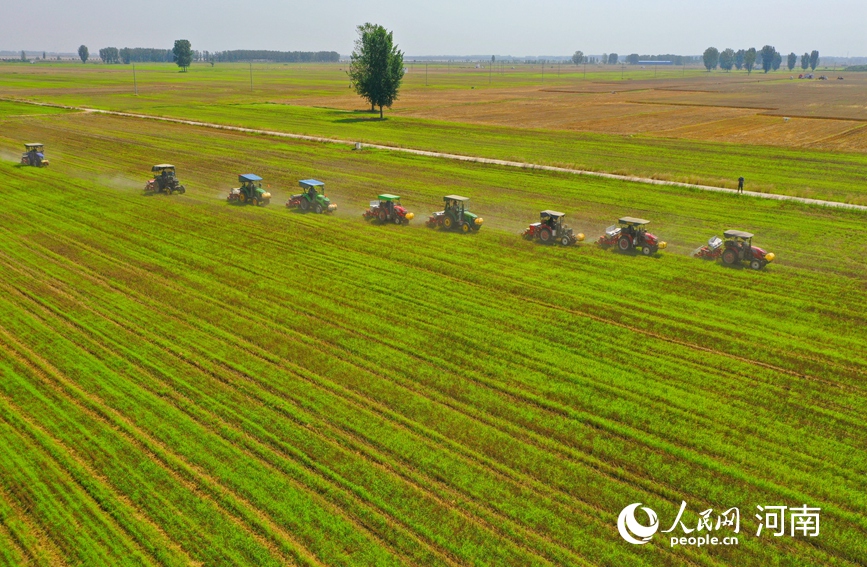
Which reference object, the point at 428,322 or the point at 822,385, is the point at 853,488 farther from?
the point at 428,322

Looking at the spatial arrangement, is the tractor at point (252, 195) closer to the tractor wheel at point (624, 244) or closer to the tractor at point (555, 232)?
the tractor at point (555, 232)

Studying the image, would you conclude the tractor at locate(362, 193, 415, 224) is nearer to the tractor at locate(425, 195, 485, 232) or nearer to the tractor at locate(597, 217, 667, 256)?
the tractor at locate(425, 195, 485, 232)

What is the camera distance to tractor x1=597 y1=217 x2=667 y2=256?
113 ft

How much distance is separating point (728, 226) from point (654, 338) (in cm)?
1840

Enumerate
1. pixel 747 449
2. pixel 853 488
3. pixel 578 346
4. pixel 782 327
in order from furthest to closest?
pixel 782 327, pixel 578 346, pixel 747 449, pixel 853 488

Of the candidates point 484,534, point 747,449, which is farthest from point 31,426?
point 747,449

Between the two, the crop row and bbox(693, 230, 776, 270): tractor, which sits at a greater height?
bbox(693, 230, 776, 270): tractor

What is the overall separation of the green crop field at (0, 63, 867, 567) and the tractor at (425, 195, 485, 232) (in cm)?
137

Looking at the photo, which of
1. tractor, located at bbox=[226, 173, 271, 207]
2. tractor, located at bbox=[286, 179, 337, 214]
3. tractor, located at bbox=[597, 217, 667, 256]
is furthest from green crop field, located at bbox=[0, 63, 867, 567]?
tractor, located at bbox=[226, 173, 271, 207]

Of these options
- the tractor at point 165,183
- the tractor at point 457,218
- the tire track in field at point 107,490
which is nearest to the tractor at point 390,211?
the tractor at point 457,218

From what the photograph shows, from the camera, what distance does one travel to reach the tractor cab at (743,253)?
32.4 m

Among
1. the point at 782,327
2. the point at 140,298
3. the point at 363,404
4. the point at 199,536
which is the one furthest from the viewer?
the point at 140,298

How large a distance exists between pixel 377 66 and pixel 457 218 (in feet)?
228

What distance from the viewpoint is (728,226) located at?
3991cm
